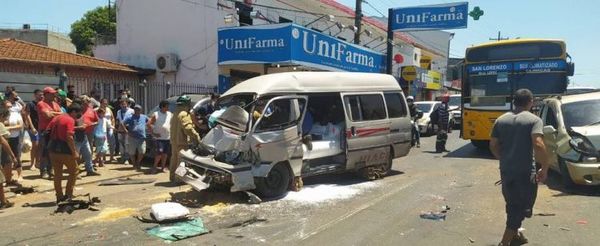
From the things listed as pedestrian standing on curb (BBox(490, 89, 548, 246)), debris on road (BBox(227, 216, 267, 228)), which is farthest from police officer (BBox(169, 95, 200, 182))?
pedestrian standing on curb (BBox(490, 89, 548, 246))

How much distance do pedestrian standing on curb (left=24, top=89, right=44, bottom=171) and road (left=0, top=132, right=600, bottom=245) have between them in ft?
6.10

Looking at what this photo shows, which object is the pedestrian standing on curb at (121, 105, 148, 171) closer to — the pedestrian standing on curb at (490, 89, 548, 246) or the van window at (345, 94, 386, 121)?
the van window at (345, 94, 386, 121)

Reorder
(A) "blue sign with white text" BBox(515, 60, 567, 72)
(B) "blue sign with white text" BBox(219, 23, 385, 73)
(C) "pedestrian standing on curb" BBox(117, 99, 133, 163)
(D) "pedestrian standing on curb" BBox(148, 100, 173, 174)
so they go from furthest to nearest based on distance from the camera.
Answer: (B) "blue sign with white text" BBox(219, 23, 385, 73)
(A) "blue sign with white text" BBox(515, 60, 567, 72)
(C) "pedestrian standing on curb" BBox(117, 99, 133, 163)
(D) "pedestrian standing on curb" BBox(148, 100, 173, 174)

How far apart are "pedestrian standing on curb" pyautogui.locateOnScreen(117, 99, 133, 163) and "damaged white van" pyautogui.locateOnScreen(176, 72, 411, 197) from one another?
4.02 meters

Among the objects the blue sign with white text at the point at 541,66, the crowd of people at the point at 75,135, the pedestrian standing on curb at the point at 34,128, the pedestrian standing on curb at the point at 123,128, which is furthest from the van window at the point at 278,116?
the blue sign with white text at the point at 541,66

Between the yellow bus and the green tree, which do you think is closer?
the yellow bus

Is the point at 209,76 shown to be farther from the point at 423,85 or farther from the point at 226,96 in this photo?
the point at 423,85

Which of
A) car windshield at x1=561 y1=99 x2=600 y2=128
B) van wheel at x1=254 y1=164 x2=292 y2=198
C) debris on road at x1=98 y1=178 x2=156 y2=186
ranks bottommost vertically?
debris on road at x1=98 y1=178 x2=156 y2=186

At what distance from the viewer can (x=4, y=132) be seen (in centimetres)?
784

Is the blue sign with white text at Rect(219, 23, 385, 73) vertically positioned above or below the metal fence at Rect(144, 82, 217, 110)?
above

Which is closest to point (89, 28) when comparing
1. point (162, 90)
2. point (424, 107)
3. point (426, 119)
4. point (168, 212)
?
point (162, 90)

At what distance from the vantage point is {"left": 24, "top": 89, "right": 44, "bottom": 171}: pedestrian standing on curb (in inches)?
417

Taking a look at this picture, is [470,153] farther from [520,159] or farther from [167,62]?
[167,62]

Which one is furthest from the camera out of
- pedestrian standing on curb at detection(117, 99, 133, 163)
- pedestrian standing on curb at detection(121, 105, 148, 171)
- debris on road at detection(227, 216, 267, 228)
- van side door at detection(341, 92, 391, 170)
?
pedestrian standing on curb at detection(117, 99, 133, 163)
